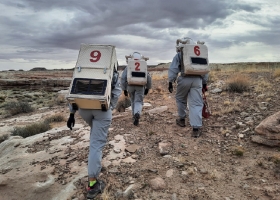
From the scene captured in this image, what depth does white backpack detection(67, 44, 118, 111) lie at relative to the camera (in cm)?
393

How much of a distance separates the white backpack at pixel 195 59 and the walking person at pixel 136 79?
4.65 feet

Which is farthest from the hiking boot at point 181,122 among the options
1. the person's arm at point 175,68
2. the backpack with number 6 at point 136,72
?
the backpack with number 6 at point 136,72

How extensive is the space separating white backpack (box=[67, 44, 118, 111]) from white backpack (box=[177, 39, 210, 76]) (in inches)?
80.5

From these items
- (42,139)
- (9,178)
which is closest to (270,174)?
(9,178)

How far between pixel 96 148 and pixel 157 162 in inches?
52.5

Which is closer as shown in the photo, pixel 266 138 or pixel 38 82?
pixel 266 138

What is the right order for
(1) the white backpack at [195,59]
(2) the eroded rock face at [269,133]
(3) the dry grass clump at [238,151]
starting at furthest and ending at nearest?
1. (1) the white backpack at [195,59]
2. (2) the eroded rock face at [269,133]
3. (3) the dry grass clump at [238,151]

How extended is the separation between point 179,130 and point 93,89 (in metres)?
3.13

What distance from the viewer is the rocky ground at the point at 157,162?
4.21 meters

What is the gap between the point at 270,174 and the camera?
4.41 meters

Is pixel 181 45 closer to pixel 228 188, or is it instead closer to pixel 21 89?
pixel 228 188

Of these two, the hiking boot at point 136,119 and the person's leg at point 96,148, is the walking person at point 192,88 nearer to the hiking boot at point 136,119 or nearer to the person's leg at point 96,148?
the hiking boot at point 136,119

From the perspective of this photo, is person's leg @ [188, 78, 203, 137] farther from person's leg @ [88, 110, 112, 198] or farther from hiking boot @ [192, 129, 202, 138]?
person's leg @ [88, 110, 112, 198]

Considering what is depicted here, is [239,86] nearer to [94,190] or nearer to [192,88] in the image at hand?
[192,88]
